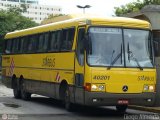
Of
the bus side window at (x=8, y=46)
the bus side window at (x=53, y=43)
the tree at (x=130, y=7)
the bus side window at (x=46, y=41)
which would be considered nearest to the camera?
the bus side window at (x=53, y=43)

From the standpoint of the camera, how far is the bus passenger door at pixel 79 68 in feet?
51.5

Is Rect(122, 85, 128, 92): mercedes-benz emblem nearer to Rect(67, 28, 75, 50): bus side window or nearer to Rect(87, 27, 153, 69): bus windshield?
Rect(87, 27, 153, 69): bus windshield

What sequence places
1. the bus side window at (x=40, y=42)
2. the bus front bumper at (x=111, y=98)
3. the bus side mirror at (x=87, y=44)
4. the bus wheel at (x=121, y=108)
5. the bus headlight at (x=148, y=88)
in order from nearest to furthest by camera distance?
the bus front bumper at (x=111, y=98)
the bus side mirror at (x=87, y=44)
the bus headlight at (x=148, y=88)
the bus wheel at (x=121, y=108)
the bus side window at (x=40, y=42)

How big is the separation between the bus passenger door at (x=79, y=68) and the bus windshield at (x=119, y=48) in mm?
426

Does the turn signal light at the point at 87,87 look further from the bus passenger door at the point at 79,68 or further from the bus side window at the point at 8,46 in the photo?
the bus side window at the point at 8,46

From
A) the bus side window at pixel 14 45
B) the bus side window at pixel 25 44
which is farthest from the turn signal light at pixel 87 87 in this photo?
the bus side window at pixel 14 45

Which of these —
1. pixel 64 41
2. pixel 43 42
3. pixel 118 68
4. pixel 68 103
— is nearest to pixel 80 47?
pixel 118 68

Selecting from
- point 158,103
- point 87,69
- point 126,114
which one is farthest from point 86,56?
point 158,103

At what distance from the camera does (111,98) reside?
15297mm

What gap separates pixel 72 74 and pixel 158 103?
13.0ft

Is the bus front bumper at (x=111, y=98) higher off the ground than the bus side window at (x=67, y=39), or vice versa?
the bus side window at (x=67, y=39)

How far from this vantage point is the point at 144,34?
16281 millimetres

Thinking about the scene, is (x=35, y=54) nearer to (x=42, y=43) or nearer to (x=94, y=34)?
(x=42, y=43)

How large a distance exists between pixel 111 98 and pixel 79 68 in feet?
4.76
